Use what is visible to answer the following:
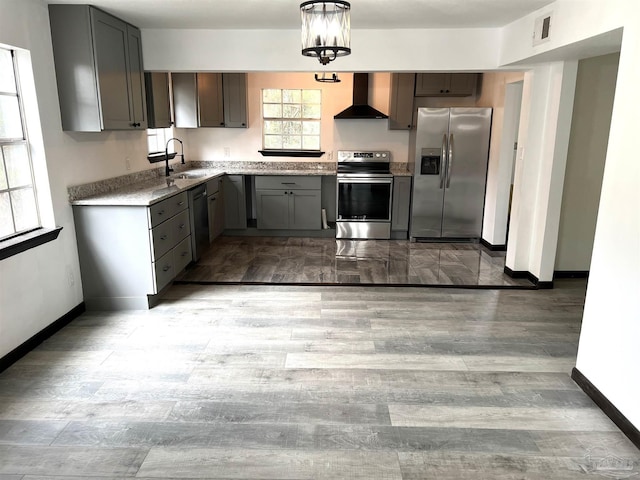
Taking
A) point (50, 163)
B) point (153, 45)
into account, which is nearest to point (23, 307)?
point (50, 163)

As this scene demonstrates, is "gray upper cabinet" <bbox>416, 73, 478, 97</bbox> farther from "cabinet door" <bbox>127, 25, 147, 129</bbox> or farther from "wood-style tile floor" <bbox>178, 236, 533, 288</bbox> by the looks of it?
"cabinet door" <bbox>127, 25, 147, 129</bbox>

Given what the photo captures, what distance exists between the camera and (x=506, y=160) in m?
5.40

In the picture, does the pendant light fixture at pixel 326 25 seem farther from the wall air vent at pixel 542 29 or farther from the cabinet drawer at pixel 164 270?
the cabinet drawer at pixel 164 270

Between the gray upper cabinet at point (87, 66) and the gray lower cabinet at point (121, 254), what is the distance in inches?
27.3

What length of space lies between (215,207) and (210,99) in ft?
4.98

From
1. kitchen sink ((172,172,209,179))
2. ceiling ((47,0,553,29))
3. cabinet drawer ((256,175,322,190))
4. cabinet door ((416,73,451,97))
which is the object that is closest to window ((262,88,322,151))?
cabinet drawer ((256,175,322,190))

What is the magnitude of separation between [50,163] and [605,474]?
3753 mm

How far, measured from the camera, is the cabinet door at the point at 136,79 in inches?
154

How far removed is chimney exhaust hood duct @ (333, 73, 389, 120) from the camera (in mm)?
6070

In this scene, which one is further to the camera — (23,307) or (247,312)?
(247,312)

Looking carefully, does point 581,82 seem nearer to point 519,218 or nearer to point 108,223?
point 519,218

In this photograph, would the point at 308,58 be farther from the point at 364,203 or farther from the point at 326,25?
the point at 364,203

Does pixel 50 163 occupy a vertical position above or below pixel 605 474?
above

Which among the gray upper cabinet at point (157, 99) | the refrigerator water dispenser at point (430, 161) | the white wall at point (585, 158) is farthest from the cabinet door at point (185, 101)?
the white wall at point (585, 158)
